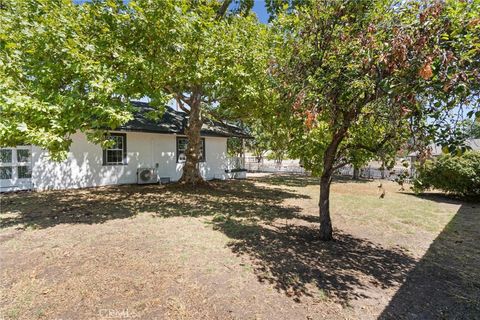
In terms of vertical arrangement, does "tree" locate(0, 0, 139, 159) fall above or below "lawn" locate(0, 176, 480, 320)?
above

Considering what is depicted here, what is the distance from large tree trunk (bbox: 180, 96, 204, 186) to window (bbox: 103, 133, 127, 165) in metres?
3.22

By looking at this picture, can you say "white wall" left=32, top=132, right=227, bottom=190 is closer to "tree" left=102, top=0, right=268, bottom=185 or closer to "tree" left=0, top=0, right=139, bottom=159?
"tree" left=0, top=0, right=139, bottom=159

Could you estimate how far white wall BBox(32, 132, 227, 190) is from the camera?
37.0ft

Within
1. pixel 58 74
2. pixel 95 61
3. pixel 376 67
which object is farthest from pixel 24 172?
pixel 376 67

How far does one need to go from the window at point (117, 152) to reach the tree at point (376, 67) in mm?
9833

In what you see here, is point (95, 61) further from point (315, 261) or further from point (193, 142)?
point (193, 142)

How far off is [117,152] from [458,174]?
15.7 m

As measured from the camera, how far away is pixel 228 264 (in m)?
4.34

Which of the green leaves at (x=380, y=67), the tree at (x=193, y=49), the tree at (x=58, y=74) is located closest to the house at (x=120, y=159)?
the tree at (x=193, y=49)

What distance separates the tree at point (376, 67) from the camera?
2842 mm

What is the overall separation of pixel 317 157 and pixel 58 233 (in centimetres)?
749

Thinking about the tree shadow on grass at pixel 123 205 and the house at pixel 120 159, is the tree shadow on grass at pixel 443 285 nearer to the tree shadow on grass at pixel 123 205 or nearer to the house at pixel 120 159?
the tree shadow on grass at pixel 123 205

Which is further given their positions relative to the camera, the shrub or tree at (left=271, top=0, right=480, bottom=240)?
the shrub

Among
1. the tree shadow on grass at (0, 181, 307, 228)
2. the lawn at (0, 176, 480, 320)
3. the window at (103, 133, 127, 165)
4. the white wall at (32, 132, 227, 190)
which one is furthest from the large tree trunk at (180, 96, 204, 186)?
the lawn at (0, 176, 480, 320)
